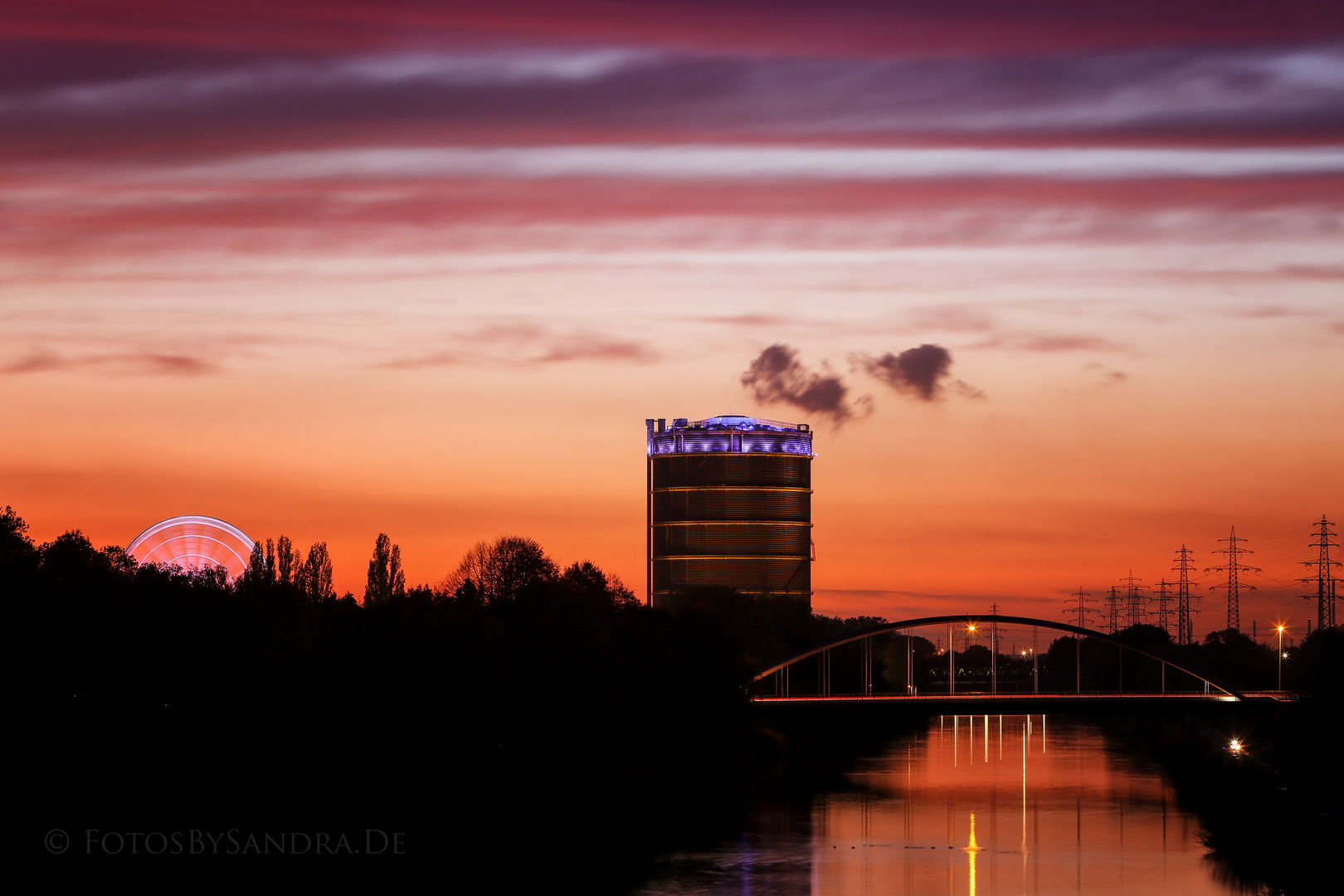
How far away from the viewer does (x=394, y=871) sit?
54.2 meters

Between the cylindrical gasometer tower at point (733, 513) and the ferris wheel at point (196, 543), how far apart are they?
90.4 m

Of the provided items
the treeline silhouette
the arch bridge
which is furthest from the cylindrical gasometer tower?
the treeline silhouette

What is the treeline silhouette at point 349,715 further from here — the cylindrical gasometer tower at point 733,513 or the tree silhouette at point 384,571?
the cylindrical gasometer tower at point 733,513

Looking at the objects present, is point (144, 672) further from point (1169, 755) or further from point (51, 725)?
point (1169, 755)

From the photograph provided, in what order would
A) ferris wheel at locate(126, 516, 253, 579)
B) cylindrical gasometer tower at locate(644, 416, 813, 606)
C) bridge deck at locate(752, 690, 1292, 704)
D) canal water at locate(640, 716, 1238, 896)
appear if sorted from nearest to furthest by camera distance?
canal water at locate(640, 716, 1238, 896)
ferris wheel at locate(126, 516, 253, 579)
bridge deck at locate(752, 690, 1292, 704)
cylindrical gasometer tower at locate(644, 416, 813, 606)

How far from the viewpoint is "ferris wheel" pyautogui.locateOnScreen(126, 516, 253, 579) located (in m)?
101

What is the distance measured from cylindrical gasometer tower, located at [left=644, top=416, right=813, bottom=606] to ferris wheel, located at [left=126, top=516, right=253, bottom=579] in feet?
297

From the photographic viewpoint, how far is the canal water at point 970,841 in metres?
56.6

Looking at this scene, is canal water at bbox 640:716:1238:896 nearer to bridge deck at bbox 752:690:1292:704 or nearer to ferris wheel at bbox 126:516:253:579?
bridge deck at bbox 752:690:1292:704

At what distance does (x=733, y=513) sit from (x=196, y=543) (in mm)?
97762

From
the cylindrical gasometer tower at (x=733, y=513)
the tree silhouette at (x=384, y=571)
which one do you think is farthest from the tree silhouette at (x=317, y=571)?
the cylindrical gasometer tower at (x=733, y=513)

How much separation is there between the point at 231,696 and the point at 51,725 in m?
7.93

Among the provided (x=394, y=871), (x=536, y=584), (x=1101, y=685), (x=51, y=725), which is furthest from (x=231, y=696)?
(x=1101, y=685)

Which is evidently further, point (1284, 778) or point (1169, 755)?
point (1169, 755)
